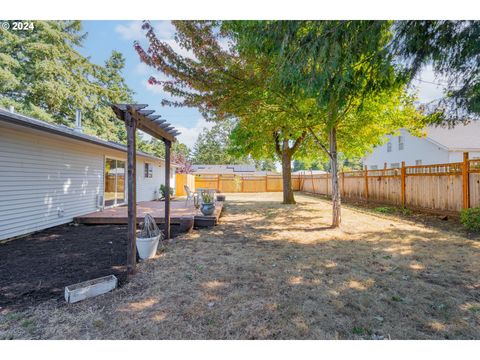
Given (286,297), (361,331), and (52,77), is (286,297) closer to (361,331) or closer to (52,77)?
(361,331)

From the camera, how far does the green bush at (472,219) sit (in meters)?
5.60

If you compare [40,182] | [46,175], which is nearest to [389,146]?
[46,175]

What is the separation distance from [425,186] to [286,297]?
24.8 ft

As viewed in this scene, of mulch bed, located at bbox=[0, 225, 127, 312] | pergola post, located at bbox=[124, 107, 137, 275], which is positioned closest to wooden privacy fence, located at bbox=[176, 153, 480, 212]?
pergola post, located at bbox=[124, 107, 137, 275]

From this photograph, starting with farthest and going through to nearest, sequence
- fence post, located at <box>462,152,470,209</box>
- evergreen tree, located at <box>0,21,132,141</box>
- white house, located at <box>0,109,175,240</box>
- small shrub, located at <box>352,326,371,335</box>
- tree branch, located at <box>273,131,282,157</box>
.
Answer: evergreen tree, located at <box>0,21,132,141</box> → tree branch, located at <box>273,131,282,157</box> → fence post, located at <box>462,152,470,209</box> → white house, located at <box>0,109,175,240</box> → small shrub, located at <box>352,326,371,335</box>

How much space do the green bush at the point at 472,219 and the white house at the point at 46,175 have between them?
9.58 m

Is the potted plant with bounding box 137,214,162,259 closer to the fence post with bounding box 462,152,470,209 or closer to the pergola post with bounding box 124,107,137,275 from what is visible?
the pergola post with bounding box 124,107,137,275

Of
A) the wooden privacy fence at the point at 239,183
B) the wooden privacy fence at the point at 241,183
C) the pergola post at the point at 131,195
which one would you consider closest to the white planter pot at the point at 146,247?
the pergola post at the point at 131,195

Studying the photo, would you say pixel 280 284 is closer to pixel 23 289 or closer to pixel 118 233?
pixel 23 289

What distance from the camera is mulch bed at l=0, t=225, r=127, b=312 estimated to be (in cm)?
288

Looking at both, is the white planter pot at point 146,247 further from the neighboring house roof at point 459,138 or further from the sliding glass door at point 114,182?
the neighboring house roof at point 459,138

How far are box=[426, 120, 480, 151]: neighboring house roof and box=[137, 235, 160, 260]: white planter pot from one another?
15.1 metres

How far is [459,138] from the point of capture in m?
14.1

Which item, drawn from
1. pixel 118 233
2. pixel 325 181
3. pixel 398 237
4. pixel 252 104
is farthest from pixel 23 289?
pixel 325 181
